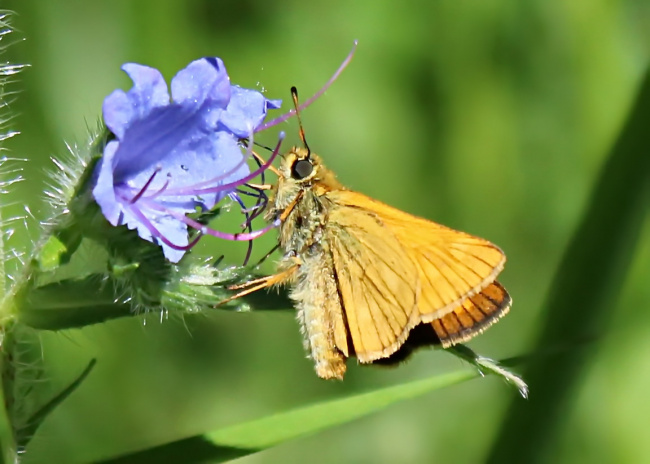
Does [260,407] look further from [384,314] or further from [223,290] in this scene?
[223,290]

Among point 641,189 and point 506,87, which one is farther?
point 506,87

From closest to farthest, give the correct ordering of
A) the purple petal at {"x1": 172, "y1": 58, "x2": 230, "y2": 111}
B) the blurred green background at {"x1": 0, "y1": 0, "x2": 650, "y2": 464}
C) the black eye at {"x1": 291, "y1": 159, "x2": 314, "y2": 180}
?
the purple petal at {"x1": 172, "y1": 58, "x2": 230, "y2": 111}
the black eye at {"x1": 291, "y1": 159, "x2": 314, "y2": 180}
the blurred green background at {"x1": 0, "y1": 0, "x2": 650, "y2": 464}

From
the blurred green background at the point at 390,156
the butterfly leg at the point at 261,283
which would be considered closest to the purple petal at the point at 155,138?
the butterfly leg at the point at 261,283

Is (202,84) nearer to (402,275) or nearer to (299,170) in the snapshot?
(299,170)

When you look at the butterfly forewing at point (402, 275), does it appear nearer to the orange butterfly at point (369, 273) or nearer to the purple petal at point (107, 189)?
the orange butterfly at point (369, 273)

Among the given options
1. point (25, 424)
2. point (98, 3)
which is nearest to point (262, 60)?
point (98, 3)

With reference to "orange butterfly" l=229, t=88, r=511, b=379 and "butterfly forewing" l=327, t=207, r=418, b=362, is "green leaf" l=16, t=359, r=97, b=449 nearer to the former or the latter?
"orange butterfly" l=229, t=88, r=511, b=379

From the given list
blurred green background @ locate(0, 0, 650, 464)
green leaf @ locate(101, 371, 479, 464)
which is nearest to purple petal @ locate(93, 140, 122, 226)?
green leaf @ locate(101, 371, 479, 464)
